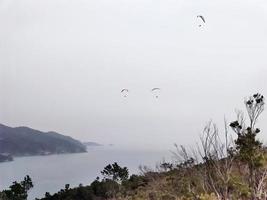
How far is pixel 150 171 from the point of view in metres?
60.6

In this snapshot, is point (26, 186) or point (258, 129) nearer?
point (258, 129)

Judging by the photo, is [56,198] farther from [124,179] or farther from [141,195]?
[141,195]

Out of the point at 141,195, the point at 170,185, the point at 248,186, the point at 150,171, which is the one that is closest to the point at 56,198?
the point at 150,171

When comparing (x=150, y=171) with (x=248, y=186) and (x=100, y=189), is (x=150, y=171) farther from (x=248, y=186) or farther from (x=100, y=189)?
(x=248, y=186)

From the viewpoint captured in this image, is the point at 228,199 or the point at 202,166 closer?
the point at 228,199

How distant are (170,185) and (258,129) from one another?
14.6 meters

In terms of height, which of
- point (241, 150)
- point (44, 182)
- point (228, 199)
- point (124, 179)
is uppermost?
Result: point (44, 182)

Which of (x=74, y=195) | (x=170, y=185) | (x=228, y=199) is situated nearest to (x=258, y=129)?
(x=228, y=199)

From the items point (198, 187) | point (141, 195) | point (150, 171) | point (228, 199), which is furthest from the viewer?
point (150, 171)

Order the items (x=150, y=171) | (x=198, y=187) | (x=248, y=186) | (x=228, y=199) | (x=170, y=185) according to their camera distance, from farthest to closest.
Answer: (x=150, y=171)
(x=170, y=185)
(x=198, y=187)
(x=248, y=186)
(x=228, y=199)

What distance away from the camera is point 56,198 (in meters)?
67.7

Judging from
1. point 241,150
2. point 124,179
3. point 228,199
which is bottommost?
point 228,199

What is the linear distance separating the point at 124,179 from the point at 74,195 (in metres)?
7.54

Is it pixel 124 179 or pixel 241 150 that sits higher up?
pixel 124 179
